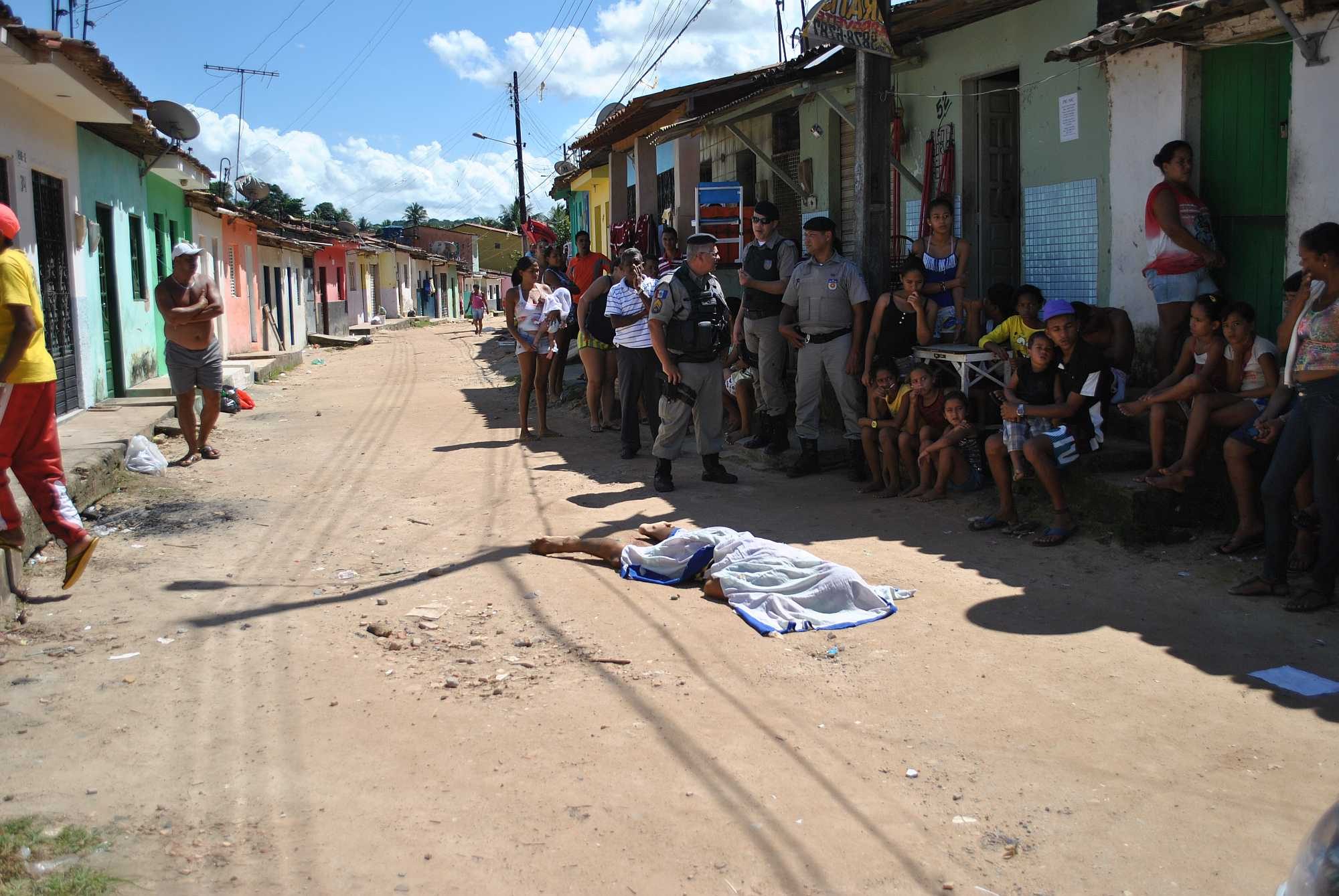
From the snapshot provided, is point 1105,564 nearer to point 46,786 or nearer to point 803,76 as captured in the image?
point 46,786

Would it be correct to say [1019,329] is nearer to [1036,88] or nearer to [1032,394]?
[1032,394]

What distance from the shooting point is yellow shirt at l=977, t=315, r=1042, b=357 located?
24.0 ft

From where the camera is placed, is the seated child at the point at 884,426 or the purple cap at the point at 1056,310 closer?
the purple cap at the point at 1056,310

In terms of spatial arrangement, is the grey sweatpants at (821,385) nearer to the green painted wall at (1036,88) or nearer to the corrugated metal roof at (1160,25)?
the green painted wall at (1036,88)

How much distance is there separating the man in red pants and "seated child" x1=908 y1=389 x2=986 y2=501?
16.4 feet

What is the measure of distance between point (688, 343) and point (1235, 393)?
3.69 m

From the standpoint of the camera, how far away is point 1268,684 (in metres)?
4.27

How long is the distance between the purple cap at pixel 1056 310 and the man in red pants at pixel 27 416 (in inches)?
215

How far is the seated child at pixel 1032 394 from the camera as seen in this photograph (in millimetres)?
6508

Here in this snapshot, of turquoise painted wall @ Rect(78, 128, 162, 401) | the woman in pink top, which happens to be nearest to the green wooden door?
the woman in pink top

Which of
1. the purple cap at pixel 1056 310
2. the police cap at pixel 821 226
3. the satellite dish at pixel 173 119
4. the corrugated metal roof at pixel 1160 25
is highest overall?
the satellite dish at pixel 173 119

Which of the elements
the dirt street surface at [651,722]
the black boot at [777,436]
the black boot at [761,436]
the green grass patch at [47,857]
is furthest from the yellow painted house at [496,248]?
the green grass patch at [47,857]

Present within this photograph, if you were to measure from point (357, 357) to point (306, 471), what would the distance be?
1753cm

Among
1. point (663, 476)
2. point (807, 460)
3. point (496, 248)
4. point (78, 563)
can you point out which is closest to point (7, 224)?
point (78, 563)
